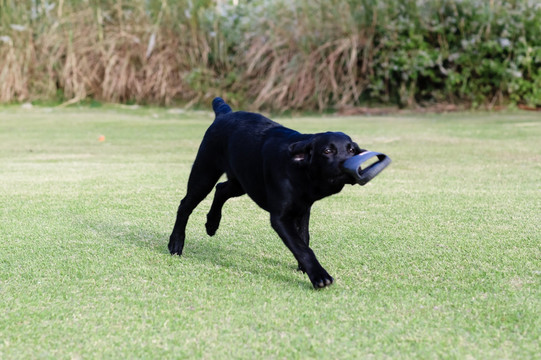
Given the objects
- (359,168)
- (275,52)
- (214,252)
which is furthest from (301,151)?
(275,52)

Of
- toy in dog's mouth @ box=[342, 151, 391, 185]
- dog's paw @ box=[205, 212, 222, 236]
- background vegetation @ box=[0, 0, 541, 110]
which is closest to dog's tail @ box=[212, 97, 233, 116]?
dog's paw @ box=[205, 212, 222, 236]

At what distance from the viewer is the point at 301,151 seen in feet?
9.41

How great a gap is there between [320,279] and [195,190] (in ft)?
3.24

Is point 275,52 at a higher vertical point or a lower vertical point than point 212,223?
higher

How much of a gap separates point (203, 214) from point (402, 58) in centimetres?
879

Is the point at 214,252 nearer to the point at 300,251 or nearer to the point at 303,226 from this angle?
the point at 303,226

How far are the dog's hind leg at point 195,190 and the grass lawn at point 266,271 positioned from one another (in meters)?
0.10

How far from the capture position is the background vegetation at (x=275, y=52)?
12.6m

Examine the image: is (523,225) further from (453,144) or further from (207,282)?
(453,144)

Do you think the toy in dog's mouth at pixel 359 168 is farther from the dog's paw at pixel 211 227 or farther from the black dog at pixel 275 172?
the dog's paw at pixel 211 227

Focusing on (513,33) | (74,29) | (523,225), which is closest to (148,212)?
(523,225)

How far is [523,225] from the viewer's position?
4047 millimetres

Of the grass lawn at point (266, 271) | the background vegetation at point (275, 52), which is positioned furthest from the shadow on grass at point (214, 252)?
the background vegetation at point (275, 52)

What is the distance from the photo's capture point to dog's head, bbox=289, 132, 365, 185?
2.80 m
